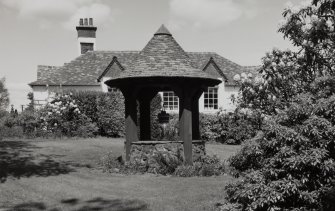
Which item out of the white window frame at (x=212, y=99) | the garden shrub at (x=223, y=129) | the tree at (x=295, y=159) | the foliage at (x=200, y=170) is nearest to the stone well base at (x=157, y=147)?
the foliage at (x=200, y=170)

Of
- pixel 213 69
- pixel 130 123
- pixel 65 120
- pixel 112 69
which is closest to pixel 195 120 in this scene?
pixel 130 123

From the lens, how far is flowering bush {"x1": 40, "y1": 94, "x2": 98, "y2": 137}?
2231cm

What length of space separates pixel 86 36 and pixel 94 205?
103 feet

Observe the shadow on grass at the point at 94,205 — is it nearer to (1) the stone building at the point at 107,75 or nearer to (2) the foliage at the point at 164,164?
(2) the foliage at the point at 164,164

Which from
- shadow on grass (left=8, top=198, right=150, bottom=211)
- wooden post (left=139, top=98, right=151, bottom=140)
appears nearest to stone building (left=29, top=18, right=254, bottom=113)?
wooden post (left=139, top=98, right=151, bottom=140)

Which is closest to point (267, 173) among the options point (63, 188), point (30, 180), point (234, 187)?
point (234, 187)

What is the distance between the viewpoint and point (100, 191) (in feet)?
33.7

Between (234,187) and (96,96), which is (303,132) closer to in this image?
(234,187)

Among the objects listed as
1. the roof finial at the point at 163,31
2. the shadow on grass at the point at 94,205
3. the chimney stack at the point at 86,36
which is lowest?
the shadow on grass at the point at 94,205

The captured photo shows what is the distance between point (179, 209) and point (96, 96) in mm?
16980

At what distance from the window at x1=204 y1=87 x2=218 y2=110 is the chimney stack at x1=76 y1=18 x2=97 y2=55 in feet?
41.4

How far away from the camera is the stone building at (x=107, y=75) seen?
30.3 meters

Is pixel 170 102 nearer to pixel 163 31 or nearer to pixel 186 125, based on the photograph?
pixel 163 31

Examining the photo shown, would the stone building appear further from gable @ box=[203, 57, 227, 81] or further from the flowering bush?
the flowering bush
